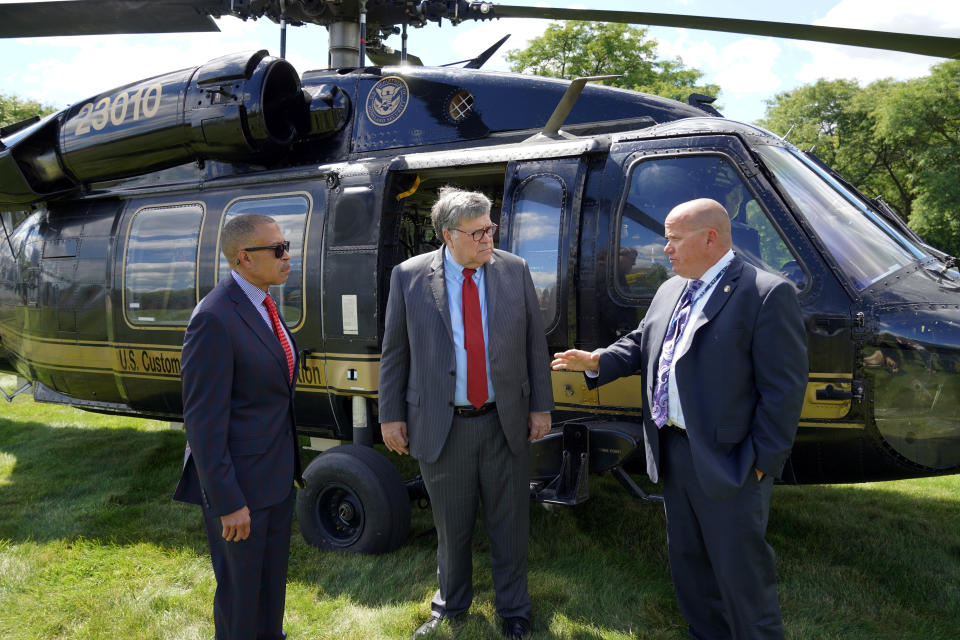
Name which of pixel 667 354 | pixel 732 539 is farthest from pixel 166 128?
pixel 732 539

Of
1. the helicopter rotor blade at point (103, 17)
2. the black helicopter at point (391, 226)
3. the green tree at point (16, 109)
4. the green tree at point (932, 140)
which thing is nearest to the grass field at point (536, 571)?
the black helicopter at point (391, 226)

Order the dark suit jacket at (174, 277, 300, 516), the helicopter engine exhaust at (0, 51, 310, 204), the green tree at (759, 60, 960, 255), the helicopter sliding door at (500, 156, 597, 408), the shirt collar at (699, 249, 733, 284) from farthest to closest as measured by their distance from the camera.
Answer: the green tree at (759, 60, 960, 255)
the helicopter engine exhaust at (0, 51, 310, 204)
the helicopter sliding door at (500, 156, 597, 408)
the shirt collar at (699, 249, 733, 284)
the dark suit jacket at (174, 277, 300, 516)

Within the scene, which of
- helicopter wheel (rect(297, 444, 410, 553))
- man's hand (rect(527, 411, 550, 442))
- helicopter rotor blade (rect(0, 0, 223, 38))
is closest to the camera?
man's hand (rect(527, 411, 550, 442))

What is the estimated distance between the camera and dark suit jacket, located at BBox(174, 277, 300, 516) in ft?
7.92

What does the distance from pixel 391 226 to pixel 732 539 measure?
2.80m

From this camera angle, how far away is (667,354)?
2.81 meters

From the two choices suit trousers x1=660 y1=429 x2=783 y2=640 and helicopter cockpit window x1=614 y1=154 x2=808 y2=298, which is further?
helicopter cockpit window x1=614 y1=154 x2=808 y2=298

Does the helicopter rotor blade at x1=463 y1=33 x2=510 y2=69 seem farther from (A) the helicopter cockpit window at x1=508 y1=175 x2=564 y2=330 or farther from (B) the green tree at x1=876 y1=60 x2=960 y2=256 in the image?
(B) the green tree at x1=876 y1=60 x2=960 y2=256

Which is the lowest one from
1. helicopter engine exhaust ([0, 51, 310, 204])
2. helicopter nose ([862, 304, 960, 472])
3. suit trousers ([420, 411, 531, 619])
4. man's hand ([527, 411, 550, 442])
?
Answer: suit trousers ([420, 411, 531, 619])

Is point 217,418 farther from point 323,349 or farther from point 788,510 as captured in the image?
point 788,510

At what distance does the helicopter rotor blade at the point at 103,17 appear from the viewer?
5.28 meters

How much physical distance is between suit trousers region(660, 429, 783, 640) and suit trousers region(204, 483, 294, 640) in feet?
5.02

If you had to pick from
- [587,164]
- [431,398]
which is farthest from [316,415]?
[587,164]

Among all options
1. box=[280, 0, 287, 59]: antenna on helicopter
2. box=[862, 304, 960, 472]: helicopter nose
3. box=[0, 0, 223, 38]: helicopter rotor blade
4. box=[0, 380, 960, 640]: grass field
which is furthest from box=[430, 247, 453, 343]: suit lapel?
box=[0, 0, 223, 38]: helicopter rotor blade
